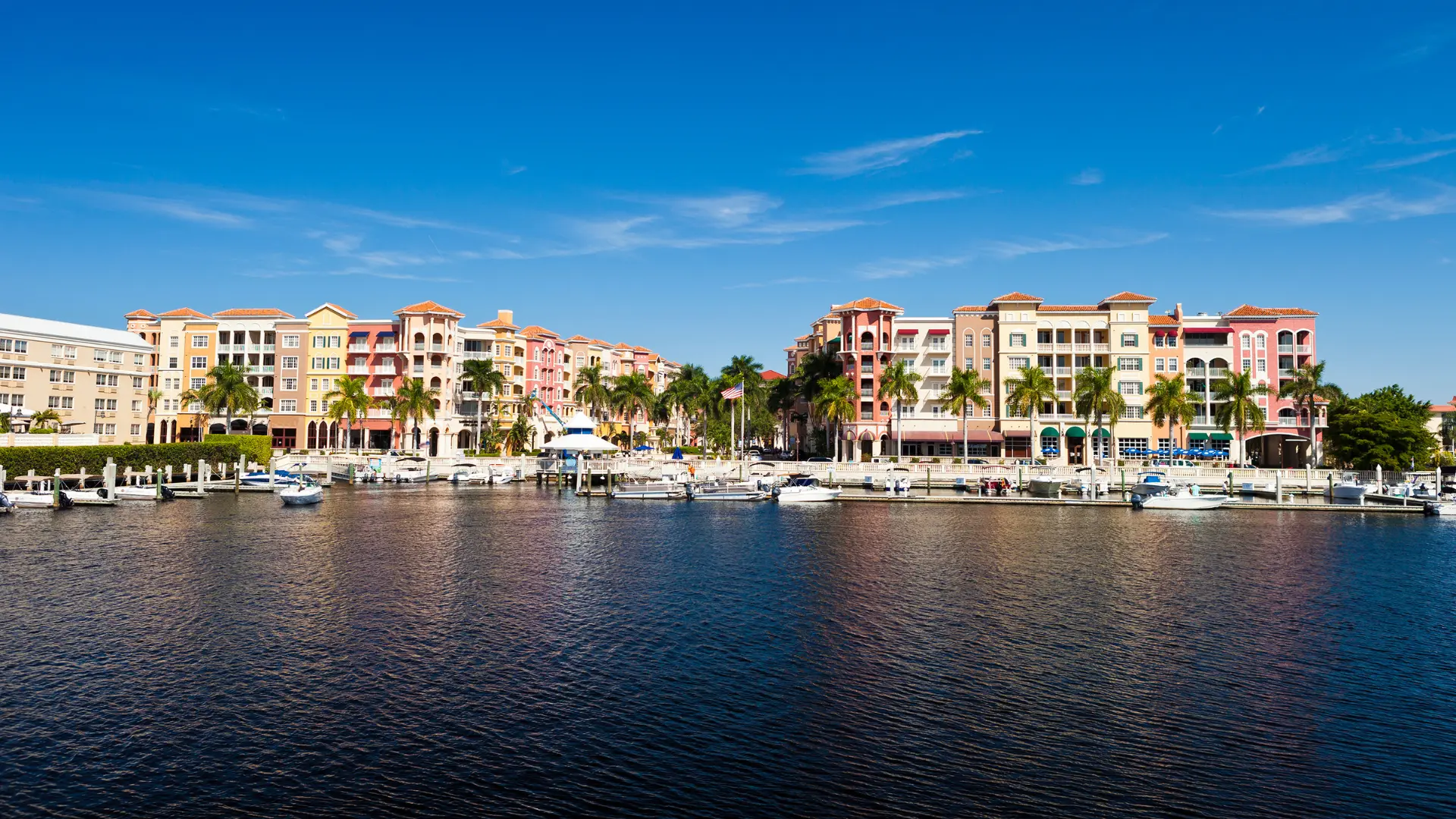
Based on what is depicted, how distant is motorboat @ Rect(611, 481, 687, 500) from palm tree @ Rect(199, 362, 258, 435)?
60.1 metres

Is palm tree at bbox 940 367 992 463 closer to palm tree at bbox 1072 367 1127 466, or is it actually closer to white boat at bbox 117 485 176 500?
palm tree at bbox 1072 367 1127 466

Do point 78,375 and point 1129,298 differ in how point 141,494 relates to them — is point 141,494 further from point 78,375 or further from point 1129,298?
point 1129,298

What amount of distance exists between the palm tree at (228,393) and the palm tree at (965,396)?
287 feet

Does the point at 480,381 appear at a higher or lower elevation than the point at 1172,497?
higher

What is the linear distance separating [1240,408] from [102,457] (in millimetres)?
113380

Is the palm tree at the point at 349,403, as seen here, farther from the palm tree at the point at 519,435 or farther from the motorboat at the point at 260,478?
the motorboat at the point at 260,478

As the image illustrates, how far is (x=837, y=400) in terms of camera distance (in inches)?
4237

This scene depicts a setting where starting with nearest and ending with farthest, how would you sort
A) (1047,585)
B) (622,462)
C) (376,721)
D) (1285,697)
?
(376,721) < (1285,697) < (1047,585) < (622,462)

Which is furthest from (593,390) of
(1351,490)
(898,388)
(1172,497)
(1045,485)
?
(1351,490)

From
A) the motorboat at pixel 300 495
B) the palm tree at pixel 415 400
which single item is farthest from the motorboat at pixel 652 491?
the palm tree at pixel 415 400

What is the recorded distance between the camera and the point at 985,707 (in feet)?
73.9

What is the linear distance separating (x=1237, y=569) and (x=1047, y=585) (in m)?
11.5

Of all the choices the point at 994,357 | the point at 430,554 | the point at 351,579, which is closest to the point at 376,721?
the point at 351,579

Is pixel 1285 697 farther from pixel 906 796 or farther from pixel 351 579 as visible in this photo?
pixel 351 579
